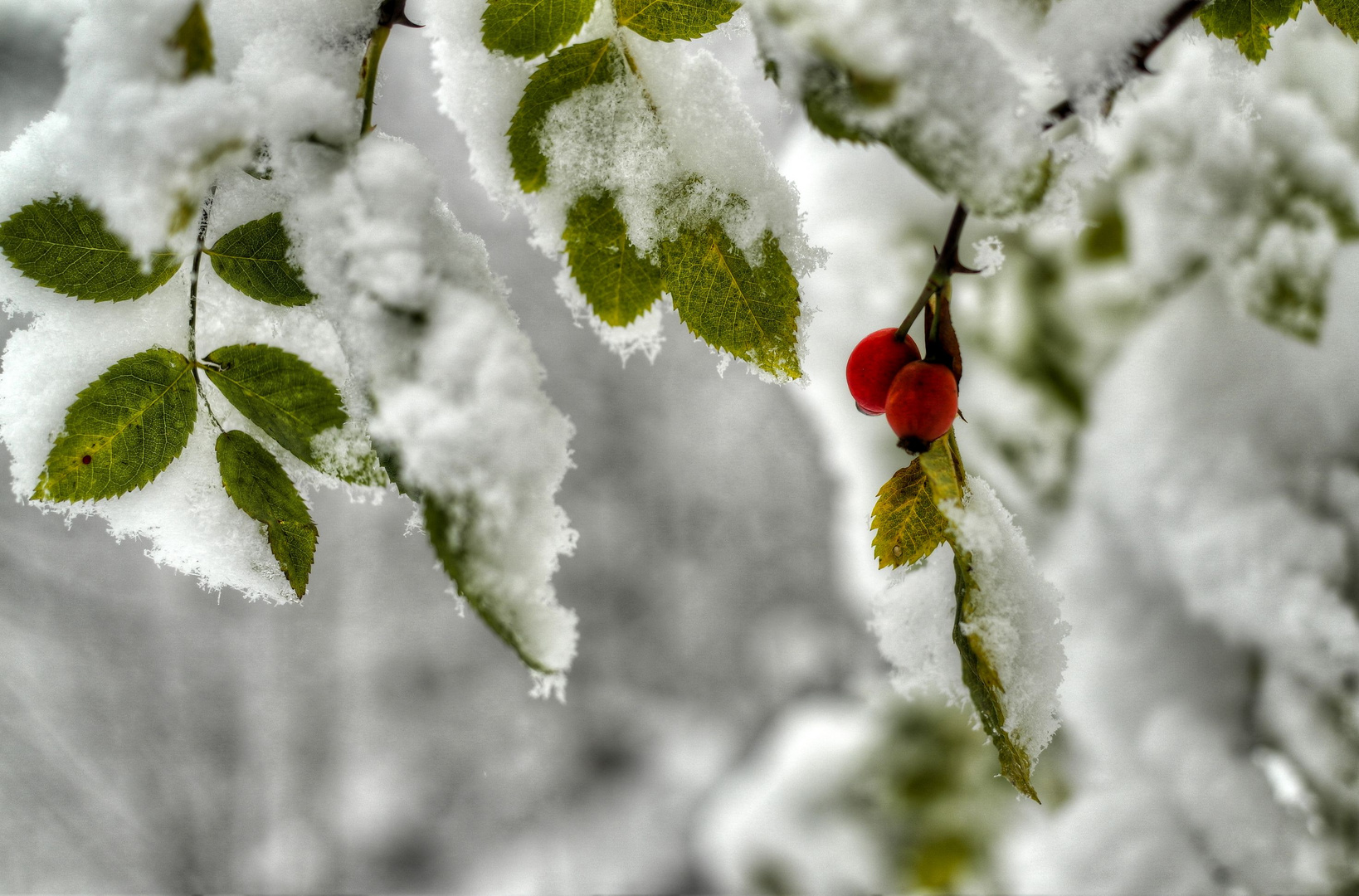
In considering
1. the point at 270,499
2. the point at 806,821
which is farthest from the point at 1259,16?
the point at 806,821

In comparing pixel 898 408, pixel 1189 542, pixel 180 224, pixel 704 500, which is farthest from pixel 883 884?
pixel 704 500

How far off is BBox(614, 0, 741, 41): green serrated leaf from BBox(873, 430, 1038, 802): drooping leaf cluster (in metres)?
0.25

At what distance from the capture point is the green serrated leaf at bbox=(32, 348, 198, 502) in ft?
1.37

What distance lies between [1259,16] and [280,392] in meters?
0.58

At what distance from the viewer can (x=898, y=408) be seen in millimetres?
419

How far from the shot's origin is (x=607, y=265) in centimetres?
43

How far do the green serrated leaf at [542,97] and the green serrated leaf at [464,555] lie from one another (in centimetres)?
21

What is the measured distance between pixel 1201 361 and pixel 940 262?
67cm

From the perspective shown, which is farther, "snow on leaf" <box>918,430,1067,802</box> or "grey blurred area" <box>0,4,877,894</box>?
"grey blurred area" <box>0,4,877,894</box>

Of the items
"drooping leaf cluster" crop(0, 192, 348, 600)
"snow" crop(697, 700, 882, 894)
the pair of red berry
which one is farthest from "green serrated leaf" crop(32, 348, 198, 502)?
"snow" crop(697, 700, 882, 894)

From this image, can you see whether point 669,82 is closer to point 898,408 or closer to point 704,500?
point 898,408

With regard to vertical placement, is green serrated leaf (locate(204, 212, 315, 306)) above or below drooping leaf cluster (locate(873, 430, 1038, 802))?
above

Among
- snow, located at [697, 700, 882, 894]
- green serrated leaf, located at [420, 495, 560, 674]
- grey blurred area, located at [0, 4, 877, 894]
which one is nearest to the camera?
green serrated leaf, located at [420, 495, 560, 674]

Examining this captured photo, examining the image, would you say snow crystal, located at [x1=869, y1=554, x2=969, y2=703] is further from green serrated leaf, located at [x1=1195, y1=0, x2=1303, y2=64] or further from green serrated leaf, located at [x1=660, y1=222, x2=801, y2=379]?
green serrated leaf, located at [x1=1195, y1=0, x2=1303, y2=64]
